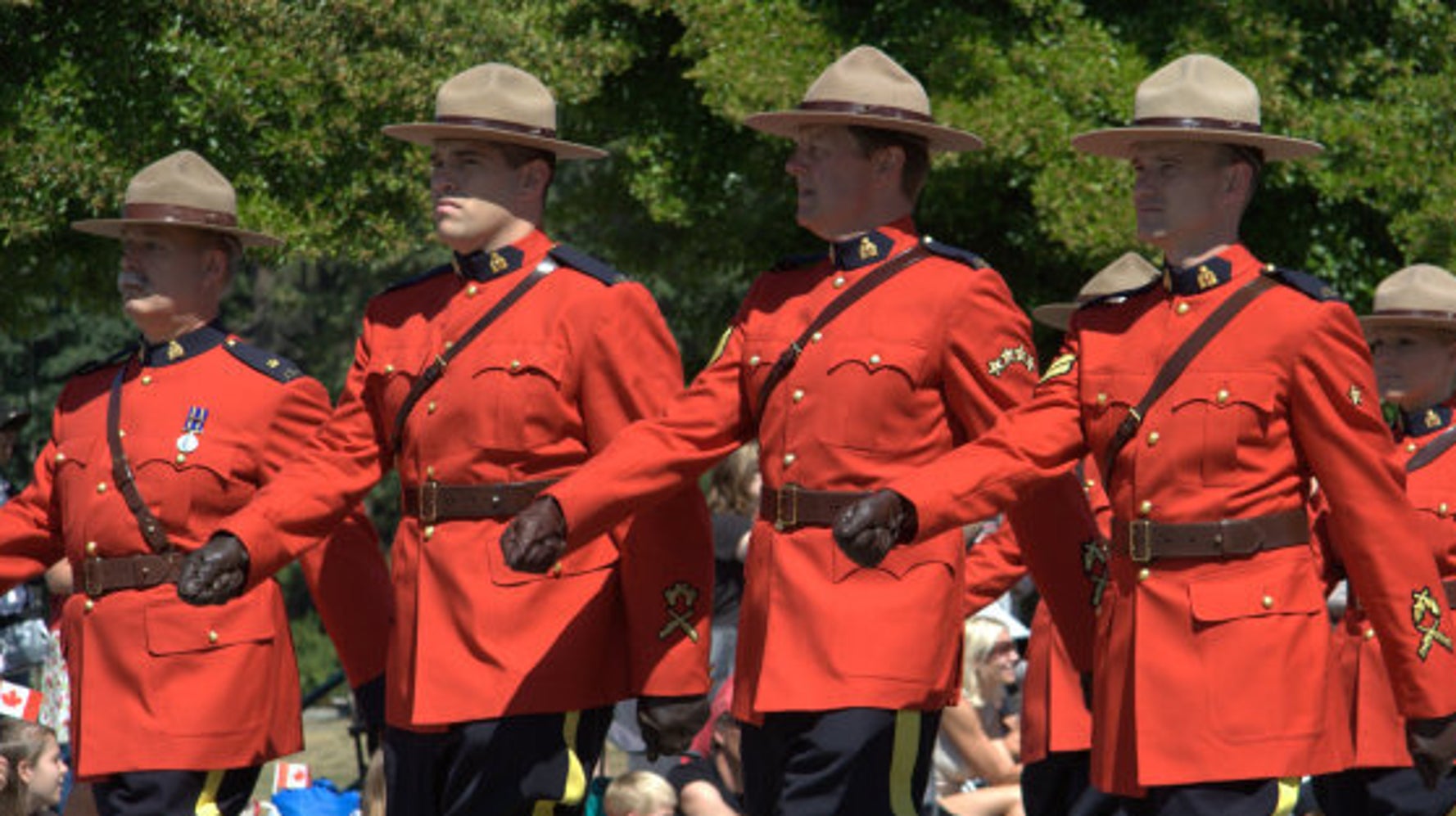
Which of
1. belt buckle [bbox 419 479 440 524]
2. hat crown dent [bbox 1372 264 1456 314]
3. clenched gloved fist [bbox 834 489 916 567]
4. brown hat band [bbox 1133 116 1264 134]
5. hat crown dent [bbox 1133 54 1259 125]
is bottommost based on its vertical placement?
belt buckle [bbox 419 479 440 524]

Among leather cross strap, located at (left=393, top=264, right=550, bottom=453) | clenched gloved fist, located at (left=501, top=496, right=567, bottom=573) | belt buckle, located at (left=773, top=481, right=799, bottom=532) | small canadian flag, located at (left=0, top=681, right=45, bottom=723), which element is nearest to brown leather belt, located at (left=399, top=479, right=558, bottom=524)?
leather cross strap, located at (left=393, top=264, right=550, bottom=453)

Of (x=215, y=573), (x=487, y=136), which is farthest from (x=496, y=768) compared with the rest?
(x=487, y=136)

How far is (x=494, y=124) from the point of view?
309 inches

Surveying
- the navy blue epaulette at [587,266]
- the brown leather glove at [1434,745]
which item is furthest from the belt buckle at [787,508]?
the brown leather glove at [1434,745]

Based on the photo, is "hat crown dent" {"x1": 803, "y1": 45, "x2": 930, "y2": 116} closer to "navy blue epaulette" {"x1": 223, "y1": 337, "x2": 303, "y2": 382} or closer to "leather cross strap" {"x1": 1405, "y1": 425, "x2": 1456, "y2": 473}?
"navy blue epaulette" {"x1": 223, "y1": 337, "x2": 303, "y2": 382}

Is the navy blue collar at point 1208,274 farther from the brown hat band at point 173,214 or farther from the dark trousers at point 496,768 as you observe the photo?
the brown hat band at point 173,214

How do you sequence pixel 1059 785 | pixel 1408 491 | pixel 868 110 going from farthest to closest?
1. pixel 1059 785
2. pixel 1408 491
3. pixel 868 110

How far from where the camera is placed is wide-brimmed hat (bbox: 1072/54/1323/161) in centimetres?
698

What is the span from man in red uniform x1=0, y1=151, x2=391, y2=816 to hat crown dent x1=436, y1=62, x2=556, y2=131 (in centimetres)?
106

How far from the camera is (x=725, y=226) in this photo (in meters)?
19.6

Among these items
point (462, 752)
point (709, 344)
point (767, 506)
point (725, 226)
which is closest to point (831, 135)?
point (767, 506)

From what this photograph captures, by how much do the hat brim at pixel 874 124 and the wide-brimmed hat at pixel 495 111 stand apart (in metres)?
0.53

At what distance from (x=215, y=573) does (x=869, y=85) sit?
212cm

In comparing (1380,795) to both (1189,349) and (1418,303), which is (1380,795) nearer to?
(1418,303)
